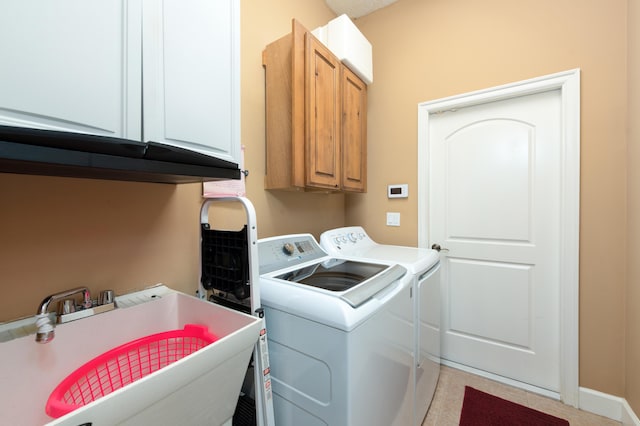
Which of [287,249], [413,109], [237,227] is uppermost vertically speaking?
[413,109]

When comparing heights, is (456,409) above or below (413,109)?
below

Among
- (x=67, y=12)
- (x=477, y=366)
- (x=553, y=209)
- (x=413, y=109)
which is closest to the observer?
(x=67, y=12)

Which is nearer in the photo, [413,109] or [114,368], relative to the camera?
[114,368]

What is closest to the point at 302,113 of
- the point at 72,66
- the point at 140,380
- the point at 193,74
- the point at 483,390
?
the point at 193,74

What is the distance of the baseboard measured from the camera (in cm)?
155

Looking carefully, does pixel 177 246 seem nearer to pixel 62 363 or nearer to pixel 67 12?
pixel 62 363

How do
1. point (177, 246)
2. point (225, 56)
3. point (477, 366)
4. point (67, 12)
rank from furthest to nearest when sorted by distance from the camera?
point (477, 366)
point (177, 246)
point (225, 56)
point (67, 12)

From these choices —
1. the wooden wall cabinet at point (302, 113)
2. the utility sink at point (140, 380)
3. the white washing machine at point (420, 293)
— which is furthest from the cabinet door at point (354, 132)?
the utility sink at point (140, 380)

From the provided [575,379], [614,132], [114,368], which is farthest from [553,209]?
[114,368]

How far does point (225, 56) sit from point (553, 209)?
7.43 feet

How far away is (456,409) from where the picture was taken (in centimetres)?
171

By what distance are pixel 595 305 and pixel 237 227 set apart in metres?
2.34

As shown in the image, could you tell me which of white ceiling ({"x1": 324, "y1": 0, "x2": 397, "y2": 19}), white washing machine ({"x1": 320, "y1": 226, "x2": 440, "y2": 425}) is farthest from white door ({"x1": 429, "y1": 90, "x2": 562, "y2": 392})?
white ceiling ({"x1": 324, "y1": 0, "x2": 397, "y2": 19})

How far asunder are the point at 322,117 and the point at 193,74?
0.95 m
